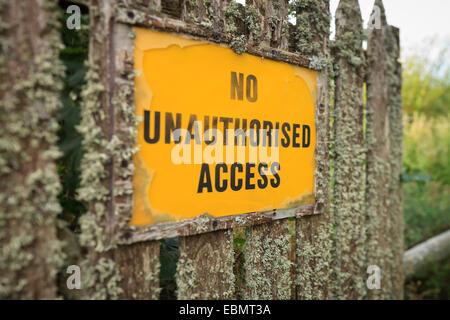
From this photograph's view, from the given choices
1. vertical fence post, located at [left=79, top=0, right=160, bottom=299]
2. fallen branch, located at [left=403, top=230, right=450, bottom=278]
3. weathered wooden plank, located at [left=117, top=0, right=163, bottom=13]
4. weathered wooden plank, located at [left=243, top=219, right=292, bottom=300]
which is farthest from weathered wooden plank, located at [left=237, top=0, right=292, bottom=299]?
fallen branch, located at [left=403, top=230, right=450, bottom=278]

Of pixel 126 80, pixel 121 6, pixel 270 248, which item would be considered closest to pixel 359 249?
pixel 270 248

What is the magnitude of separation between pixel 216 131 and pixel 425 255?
3.44 m

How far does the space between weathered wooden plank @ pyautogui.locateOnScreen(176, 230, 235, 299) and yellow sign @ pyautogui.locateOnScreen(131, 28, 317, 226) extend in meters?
0.13

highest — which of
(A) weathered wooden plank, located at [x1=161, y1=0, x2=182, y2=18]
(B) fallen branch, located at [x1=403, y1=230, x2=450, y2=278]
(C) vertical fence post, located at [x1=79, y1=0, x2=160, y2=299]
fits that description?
(A) weathered wooden plank, located at [x1=161, y1=0, x2=182, y2=18]

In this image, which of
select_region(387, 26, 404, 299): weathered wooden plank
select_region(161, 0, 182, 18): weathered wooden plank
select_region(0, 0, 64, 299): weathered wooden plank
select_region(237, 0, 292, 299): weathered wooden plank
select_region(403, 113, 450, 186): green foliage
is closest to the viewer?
select_region(0, 0, 64, 299): weathered wooden plank

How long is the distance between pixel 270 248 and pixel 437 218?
Answer: 4.11 metres

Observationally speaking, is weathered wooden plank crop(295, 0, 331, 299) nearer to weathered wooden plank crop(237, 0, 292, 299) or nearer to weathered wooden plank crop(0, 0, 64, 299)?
weathered wooden plank crop(237, 0, 292, 299)

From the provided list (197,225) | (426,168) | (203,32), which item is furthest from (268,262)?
(426,168)

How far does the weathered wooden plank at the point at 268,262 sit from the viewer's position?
5.69 feet

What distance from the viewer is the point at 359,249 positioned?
7.71 feet

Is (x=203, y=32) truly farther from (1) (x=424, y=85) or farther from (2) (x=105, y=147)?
(1) (x=424, y=85)

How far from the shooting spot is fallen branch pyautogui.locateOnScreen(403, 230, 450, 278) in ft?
12.0

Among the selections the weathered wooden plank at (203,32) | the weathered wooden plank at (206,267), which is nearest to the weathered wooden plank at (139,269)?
the weathered wooden plank at (206,267)

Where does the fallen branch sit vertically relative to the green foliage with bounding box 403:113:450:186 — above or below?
below
